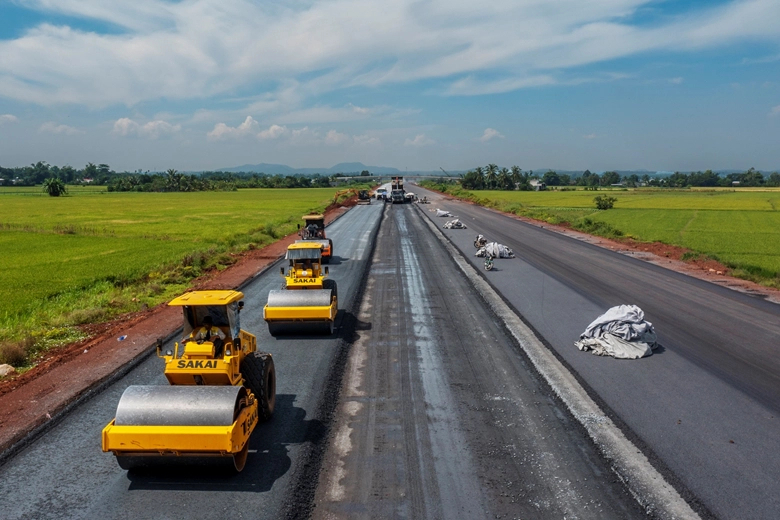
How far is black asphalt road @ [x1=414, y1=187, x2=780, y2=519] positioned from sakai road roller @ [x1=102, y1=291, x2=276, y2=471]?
22.3ft

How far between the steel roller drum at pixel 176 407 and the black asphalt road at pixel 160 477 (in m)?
1.14

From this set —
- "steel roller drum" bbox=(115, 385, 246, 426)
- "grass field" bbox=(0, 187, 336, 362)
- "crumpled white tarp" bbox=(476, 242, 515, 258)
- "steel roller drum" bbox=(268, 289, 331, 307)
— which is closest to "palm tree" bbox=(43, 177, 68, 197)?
"grass field" bbox=(0, 187, 336, 362)

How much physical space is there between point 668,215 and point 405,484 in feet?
217

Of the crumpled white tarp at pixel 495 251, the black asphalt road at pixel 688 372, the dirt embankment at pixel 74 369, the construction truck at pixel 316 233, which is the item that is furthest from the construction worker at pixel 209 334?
the crumpled white tarp at pixel 495 251

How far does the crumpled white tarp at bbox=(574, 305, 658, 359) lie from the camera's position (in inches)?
545

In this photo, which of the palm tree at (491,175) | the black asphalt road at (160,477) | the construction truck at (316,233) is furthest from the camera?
the palm tree at (491,175)

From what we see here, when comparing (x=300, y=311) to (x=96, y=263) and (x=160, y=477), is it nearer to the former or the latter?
(x=160, y=477)

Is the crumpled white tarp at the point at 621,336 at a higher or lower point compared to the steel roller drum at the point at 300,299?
lower

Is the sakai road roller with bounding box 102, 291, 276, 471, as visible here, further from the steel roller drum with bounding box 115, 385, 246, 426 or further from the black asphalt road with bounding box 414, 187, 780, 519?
the black asphalt road with bounding box 414, 187, 780, 519

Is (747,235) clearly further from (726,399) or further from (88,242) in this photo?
(88,242)

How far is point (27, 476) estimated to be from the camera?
8.12 metres

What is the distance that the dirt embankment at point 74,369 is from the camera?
10148mm

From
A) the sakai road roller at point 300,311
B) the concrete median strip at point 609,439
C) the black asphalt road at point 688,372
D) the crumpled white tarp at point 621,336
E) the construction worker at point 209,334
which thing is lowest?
the black asphalt road at point 688,372

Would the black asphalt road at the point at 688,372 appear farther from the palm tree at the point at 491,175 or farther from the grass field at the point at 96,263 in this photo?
the palm tree at the point at 491,175
